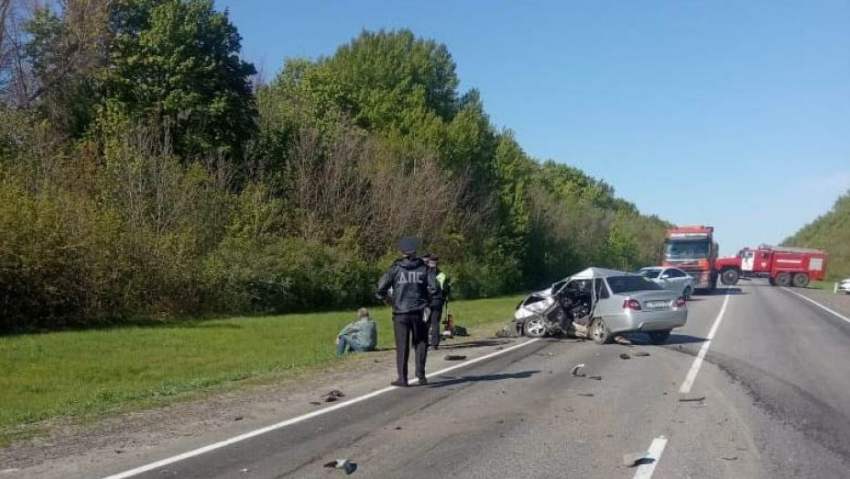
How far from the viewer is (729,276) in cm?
6206

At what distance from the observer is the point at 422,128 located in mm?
55094

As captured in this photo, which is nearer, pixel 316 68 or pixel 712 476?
pixel 712 476

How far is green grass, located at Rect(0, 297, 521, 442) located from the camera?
494 inches

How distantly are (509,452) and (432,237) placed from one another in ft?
140

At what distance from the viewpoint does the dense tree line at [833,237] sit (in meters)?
101

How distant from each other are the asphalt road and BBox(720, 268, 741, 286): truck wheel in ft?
155

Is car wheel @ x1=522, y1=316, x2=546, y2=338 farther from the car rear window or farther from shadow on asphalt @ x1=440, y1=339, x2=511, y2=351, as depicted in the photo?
the car rear window

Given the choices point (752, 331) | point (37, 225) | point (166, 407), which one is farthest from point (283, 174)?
point (166, 407)

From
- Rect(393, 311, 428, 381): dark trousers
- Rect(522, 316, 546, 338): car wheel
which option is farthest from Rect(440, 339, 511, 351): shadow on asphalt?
Rect(393, 311, 428, 381): dark trousers

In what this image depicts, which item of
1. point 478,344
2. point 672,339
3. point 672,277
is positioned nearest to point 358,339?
point 478,344

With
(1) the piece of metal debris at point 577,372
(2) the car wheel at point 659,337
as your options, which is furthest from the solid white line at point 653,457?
(2) the car wheel at point 659,337

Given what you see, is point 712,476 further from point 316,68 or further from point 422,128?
point 316,68

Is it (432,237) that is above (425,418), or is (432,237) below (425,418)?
above

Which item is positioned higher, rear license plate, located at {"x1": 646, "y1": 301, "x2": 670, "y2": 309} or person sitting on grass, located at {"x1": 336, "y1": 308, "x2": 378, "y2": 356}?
rear license plate, located at {"x1": 646, "y1": 301, "x2": 670, "y2": 309}
